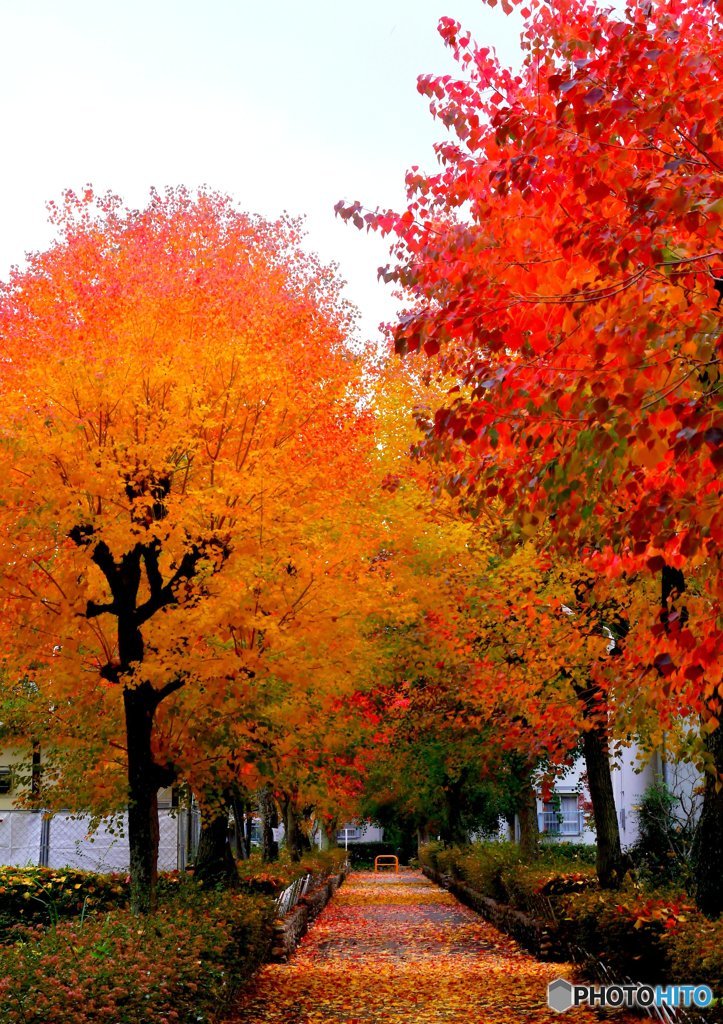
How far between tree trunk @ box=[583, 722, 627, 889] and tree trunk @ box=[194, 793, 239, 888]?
6671 millimetres

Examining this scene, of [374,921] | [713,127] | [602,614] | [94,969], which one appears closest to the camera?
[713,127]

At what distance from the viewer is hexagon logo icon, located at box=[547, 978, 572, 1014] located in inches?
478

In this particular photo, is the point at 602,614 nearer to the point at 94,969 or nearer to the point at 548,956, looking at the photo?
the point at 548,956

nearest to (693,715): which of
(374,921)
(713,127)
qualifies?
(713,127)

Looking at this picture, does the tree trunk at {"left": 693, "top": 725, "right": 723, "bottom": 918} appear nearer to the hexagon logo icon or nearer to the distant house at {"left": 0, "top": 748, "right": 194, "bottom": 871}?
the hexagon logo icon

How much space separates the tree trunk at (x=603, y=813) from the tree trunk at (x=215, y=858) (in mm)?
6671

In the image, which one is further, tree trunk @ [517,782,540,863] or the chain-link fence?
tree trunk @ [517,782,540,863]

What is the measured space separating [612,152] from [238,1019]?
976 centimetres

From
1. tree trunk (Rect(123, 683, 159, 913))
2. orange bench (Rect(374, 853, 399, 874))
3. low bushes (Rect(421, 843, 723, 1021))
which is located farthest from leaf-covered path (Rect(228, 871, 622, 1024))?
orange bench (Rect(374, 853, 399, 874))

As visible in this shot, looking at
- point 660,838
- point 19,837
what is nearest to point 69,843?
point 19,837

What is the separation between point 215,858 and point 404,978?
537 centimetres

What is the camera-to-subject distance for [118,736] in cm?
1542

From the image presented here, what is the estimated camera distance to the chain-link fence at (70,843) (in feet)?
72.2

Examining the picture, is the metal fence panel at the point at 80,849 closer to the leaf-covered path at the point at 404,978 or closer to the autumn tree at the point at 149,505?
the leaf-covered path at the point at 404,978
